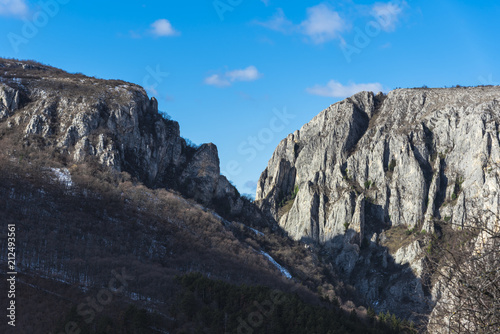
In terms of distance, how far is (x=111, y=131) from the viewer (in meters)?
128

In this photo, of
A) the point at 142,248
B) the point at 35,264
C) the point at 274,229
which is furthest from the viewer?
the point at 274,229

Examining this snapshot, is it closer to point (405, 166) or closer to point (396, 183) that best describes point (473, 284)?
point (405, 166)

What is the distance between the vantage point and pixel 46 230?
83.8 m

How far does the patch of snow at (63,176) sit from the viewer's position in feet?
347

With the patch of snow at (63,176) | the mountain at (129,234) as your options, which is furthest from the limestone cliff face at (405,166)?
the patch of snow at (63,176)

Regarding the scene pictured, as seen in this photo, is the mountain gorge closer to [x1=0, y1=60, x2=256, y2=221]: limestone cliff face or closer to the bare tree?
the bare tree

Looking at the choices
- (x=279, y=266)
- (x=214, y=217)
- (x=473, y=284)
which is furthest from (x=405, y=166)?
(x=473, y=284)

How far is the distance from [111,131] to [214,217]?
34797 millimetres

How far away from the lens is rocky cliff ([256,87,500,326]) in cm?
15725

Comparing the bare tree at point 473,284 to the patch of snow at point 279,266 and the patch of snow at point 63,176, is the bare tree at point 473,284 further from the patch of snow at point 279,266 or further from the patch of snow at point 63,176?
the patch of snow at point 63,176

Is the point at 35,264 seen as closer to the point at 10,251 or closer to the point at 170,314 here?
the point at 10,251

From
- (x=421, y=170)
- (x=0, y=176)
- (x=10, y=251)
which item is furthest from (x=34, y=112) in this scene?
(x=421, y=170)

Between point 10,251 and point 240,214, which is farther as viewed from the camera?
point 240,214

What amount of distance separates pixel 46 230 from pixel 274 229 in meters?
88.9
